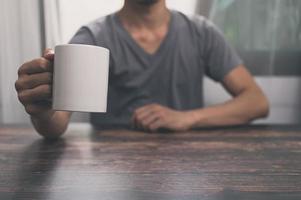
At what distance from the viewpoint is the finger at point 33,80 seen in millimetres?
605

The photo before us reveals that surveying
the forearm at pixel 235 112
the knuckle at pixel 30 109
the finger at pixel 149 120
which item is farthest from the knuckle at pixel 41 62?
the forearm at pixel 235 112

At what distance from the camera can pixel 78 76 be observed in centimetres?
56

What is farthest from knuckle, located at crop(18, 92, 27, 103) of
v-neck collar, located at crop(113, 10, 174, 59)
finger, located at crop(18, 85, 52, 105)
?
v-neck collar, located at crop(113, 10, 174, 59)

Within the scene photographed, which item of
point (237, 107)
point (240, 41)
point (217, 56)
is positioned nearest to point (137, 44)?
point (217, 56)

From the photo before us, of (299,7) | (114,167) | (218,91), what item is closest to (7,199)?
(114,167)

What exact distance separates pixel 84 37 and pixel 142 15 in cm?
22

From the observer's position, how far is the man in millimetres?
1177

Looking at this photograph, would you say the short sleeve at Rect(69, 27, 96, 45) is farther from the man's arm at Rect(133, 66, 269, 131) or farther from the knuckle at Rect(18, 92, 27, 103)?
the knuckle at Rect(18, 92, 27, 103)

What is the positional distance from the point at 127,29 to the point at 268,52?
59cm

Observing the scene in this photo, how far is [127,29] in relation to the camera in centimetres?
123

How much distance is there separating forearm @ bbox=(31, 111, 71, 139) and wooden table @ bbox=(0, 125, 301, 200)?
2 centimetres

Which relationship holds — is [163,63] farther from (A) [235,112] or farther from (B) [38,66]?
(B) [38,66]

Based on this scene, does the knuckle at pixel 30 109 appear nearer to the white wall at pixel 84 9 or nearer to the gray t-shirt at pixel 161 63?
the gray t-shirt at pixel 161 63

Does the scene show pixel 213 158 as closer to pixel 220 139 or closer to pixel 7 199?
pixel 220 139
